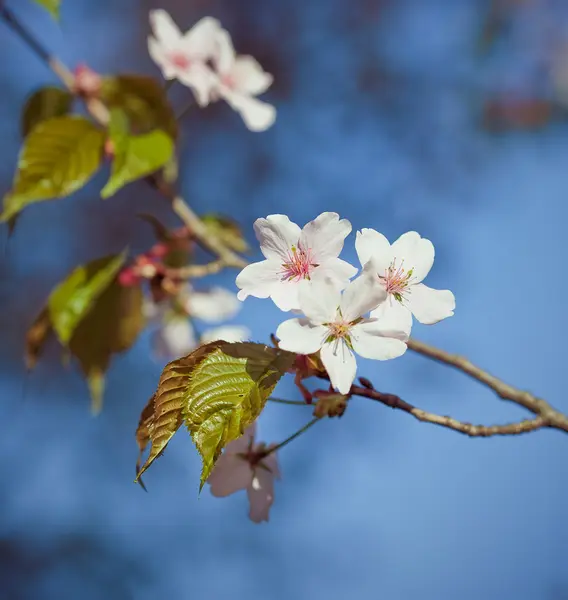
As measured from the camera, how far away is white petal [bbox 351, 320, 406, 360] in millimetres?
505

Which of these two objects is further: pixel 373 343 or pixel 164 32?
pixel 164 32

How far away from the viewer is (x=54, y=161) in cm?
86

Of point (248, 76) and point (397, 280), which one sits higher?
point (248, 76)

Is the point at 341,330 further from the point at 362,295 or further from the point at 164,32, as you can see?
the point at 164,32

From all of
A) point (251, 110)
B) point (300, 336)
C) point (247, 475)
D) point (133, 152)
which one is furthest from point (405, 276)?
point (251, 110)

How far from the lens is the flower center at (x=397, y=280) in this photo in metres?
0.56

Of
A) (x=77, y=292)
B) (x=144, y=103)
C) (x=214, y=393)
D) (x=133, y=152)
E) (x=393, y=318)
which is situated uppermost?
(x=144, y=103)

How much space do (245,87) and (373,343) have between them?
2.09ft

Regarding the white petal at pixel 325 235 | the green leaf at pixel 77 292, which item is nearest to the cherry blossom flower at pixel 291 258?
the white petal at pixel 325 235

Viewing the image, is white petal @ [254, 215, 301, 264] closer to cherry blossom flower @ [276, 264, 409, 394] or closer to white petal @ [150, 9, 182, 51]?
cherry blossom flower @ [276, 264, 409, 394]

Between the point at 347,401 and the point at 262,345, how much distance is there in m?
0.08

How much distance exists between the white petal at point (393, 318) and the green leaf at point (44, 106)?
0.63m

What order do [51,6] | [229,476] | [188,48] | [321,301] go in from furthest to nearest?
[188,48] → [51,6] → [229,476] → [321,301]

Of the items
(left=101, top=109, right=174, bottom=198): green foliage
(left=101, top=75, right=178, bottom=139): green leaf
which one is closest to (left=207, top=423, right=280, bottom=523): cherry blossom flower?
(left=101, top=109, right=174, bottom=198): green foliage
